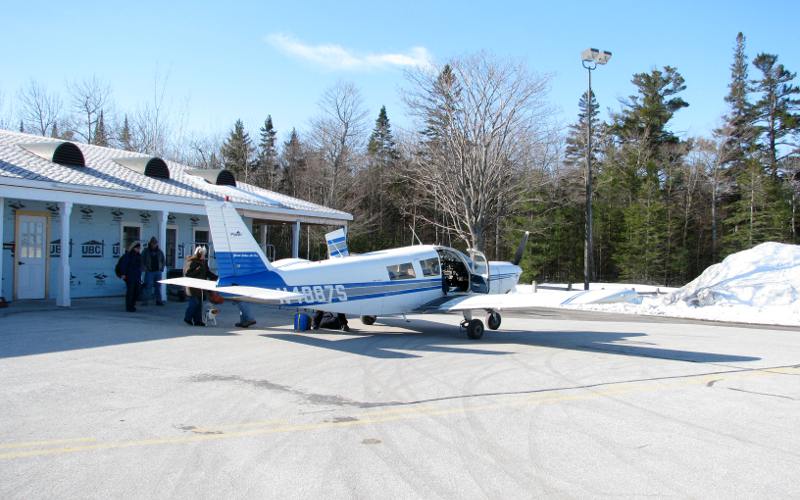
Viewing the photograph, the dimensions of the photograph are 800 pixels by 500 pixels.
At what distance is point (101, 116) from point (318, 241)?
1899 centimetres

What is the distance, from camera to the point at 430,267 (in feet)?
43.9

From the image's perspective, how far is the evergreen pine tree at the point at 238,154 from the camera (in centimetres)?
5256

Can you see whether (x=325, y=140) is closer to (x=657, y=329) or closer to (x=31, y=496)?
(x=657, y=329)

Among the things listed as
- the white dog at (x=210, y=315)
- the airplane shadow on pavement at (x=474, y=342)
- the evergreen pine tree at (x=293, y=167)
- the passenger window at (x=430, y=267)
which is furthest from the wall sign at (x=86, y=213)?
the evergreen pine tree at (x=293, y=167)

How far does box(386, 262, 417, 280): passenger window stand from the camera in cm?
1266

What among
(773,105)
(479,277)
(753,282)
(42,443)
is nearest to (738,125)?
(773,105)

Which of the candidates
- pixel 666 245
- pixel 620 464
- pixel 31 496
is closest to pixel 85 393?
pixel 31 496

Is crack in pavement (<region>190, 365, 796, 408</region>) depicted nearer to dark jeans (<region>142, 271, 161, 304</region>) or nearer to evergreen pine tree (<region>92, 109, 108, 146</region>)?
dark jeans (<region>142, 271, 161, 304</region>)

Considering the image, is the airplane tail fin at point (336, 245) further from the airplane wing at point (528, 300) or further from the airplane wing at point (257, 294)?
the airplane wing at point (257, 294)

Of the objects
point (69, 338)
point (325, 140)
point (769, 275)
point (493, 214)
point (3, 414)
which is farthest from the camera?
point (325, 140)

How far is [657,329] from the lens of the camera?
15227 mm

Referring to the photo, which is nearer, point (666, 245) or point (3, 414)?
point (3, 414)

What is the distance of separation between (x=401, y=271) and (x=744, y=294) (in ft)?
45.0

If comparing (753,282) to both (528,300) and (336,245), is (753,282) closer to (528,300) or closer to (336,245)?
(528,300)
